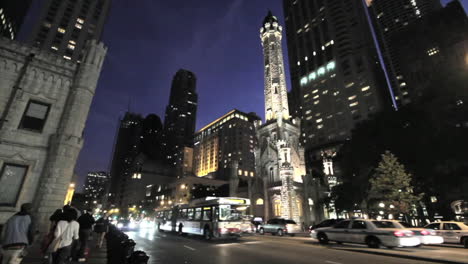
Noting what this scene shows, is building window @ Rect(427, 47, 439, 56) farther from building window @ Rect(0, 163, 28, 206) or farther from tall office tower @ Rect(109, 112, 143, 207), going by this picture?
tall office tower @ Rect(109, 112, 143, 207)

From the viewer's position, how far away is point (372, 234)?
12.2 metres

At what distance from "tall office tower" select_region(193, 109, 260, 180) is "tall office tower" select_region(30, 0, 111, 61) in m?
70.1

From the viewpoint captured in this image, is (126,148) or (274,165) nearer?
(274,165)

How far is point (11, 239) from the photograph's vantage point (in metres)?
5.31

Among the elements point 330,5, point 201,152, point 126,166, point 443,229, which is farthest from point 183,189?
point 330,5

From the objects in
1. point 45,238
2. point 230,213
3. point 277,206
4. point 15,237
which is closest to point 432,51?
point 277,206

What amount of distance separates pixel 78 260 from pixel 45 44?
77.9 meters

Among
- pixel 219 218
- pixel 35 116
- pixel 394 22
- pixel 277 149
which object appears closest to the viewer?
pixel 35 116

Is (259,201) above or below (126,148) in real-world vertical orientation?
below

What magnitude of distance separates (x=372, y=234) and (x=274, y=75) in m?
43.0

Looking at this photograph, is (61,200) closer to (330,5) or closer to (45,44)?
(45,44)

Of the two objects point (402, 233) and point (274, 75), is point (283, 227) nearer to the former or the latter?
point (402, 233)

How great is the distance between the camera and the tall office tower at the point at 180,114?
167875mm

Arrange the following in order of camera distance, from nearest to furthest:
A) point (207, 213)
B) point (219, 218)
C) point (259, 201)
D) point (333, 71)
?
point (219, 218)
point (207, 213)
point (259, 201)
point (333, 71)
